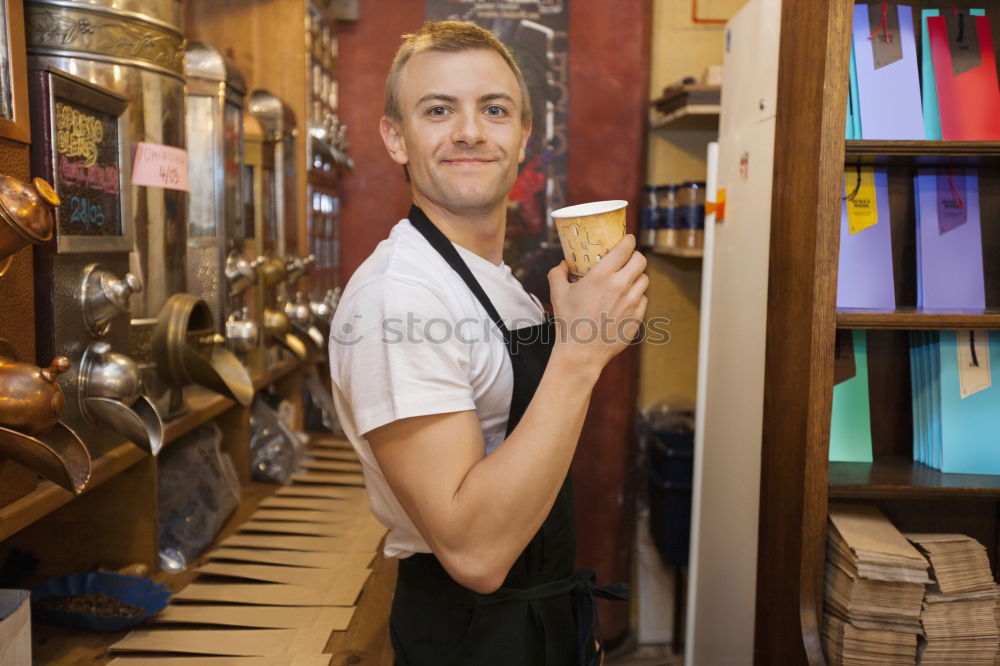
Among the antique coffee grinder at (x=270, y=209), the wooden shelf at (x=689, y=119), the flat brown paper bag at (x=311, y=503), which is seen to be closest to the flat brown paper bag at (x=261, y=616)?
the flat brown paper bag at (x=311, y=503)

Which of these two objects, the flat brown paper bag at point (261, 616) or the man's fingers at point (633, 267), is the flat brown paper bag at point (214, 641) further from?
the man's fingers at point (633, 267)

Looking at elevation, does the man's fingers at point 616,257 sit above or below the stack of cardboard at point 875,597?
above

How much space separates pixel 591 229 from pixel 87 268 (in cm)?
86

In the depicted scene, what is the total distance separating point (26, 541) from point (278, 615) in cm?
52

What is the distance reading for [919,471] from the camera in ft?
6.38

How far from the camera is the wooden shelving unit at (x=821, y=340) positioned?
175 cm

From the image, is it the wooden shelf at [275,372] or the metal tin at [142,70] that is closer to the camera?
the metal tin at [142,70]

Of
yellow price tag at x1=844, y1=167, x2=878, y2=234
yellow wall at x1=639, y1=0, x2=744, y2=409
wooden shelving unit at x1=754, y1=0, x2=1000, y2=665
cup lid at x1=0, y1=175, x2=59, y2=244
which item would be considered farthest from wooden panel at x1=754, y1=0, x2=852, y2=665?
yellow wall at x1=639, y1=0, x2=744, y2=409

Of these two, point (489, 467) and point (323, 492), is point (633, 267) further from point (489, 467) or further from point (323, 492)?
point (323, 492)

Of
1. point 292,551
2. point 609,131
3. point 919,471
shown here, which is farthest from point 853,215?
point 609,131

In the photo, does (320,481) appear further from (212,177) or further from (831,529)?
(831,529)

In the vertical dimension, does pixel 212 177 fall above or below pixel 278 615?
above

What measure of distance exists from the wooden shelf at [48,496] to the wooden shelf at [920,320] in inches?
57.4

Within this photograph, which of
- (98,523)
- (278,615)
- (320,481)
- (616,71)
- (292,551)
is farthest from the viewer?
(616,71)
